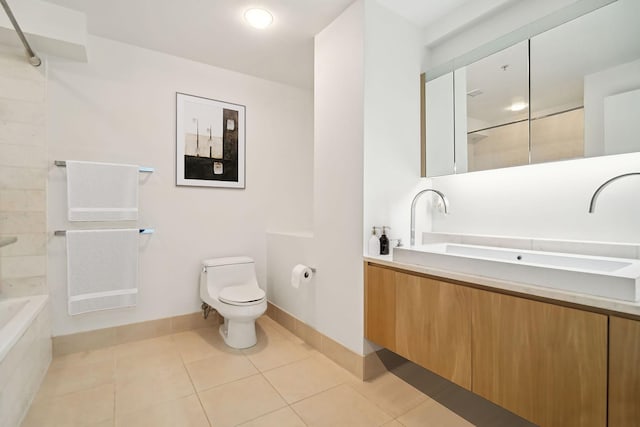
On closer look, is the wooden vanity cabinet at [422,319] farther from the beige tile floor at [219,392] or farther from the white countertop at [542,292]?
the beige tile floor at [219,392]

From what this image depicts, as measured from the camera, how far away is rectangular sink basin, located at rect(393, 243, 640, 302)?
0.95m

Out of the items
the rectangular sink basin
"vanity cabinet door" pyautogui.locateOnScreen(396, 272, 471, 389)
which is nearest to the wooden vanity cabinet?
"vanity cabinet door" pyautogui.locateOnScreen(396, 272, 471, 389)

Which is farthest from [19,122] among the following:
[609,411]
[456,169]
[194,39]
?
[609,411]

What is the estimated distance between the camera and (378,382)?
1.80 metres

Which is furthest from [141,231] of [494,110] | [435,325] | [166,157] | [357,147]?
[494,110]

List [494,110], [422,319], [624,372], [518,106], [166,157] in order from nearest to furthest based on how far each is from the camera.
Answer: [624,372]
[422,319]
[518,106]
[494,110]
[166,157]

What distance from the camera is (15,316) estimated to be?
66.6 inches

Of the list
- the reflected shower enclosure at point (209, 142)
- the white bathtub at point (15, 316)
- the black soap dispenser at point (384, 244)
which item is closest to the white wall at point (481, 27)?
the black soap dispenser at point (384, 244)

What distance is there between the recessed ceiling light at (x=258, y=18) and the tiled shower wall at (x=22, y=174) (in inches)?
56.6

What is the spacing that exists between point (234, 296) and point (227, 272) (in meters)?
0.35

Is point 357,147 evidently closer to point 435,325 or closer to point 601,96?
point 435,325

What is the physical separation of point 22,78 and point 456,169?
291 centimetres

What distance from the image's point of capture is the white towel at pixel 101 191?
202 cm

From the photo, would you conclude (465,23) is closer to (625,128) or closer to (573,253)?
(625,128)
